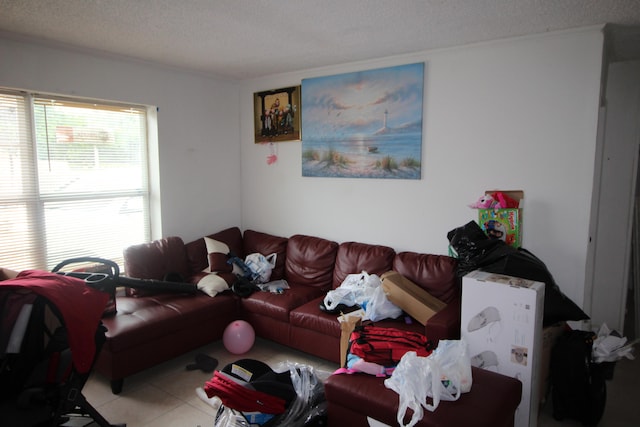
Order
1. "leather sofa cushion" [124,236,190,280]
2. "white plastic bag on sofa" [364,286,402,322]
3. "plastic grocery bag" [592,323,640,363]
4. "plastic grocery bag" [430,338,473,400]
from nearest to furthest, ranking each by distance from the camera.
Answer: "plastic grocery bag" [430,338,473,400] < "plastic grocery bag" [592,323,640,363] < "white plastic bag on sofa" [364,286,402,322] < "leather sofa cushion" [124,236,190,280]

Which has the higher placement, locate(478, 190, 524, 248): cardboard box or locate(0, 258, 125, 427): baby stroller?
locate(478, 190, 524, 248): cardboard box

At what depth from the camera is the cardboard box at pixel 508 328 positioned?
88.0 inches

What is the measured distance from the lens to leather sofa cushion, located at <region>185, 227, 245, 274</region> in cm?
405

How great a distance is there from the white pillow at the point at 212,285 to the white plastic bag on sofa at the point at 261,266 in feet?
1.11

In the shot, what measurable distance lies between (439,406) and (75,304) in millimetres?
1825

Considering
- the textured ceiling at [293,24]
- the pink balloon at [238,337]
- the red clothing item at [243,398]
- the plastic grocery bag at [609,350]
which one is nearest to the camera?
the red clothing item at [243,398]

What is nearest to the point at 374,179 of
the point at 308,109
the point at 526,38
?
the point at 308,109

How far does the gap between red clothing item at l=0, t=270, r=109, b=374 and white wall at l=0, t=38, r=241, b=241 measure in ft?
6.20

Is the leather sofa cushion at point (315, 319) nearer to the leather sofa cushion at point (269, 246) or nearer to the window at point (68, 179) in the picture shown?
the leather sofa cushion at point (269, 246)

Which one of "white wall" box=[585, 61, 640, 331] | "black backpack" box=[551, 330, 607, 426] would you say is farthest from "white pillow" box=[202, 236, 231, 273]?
"white wall" box=[585, 61, 640, 331]

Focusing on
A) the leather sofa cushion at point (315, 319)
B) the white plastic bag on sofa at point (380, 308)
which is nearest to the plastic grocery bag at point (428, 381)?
the white plastic bag on sofa at point (380, 308)

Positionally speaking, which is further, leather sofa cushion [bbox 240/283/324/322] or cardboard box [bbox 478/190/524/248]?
leather sofa cushion [bbox 240/283/324/322]

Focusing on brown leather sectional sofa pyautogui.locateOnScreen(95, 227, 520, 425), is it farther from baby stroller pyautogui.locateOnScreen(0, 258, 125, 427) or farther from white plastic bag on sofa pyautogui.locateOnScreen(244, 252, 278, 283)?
baby stroller pyautogui.locateOnScreen(0, 258, 125, 427)

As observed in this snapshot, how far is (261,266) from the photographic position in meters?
3.92
